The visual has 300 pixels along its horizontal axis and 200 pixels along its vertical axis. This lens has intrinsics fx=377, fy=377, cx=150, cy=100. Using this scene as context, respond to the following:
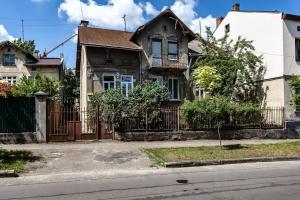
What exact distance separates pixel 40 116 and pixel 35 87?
12.5 m

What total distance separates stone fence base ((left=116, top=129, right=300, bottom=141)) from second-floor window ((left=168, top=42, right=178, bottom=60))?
9.65 m

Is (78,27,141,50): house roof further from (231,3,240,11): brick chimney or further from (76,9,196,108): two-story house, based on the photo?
(231,3,240,11): brick chimney

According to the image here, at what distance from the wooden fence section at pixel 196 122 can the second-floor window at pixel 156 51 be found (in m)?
8.18

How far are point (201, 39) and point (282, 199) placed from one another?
880 inches

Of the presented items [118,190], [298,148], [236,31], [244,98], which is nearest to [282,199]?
[118,190]

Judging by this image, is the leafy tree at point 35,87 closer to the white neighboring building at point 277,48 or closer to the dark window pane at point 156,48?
the dark window pane at point 156,48

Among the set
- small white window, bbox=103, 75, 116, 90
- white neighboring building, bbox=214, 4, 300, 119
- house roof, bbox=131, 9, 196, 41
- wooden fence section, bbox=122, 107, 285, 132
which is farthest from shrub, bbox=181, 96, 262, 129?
house roof, bbox=131, 9, 196, 41

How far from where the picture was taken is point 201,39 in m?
28.9

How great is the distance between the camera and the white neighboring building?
2572cm

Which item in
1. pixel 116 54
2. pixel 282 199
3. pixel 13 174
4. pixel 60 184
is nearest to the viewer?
pixel 282 199

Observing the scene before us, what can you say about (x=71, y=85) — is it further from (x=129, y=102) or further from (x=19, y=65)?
(x=129, y=102)

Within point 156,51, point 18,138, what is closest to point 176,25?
point 156,51

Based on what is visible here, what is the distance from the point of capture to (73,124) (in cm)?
1825

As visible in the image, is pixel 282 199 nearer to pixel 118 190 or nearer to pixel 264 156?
pixel 118 190
